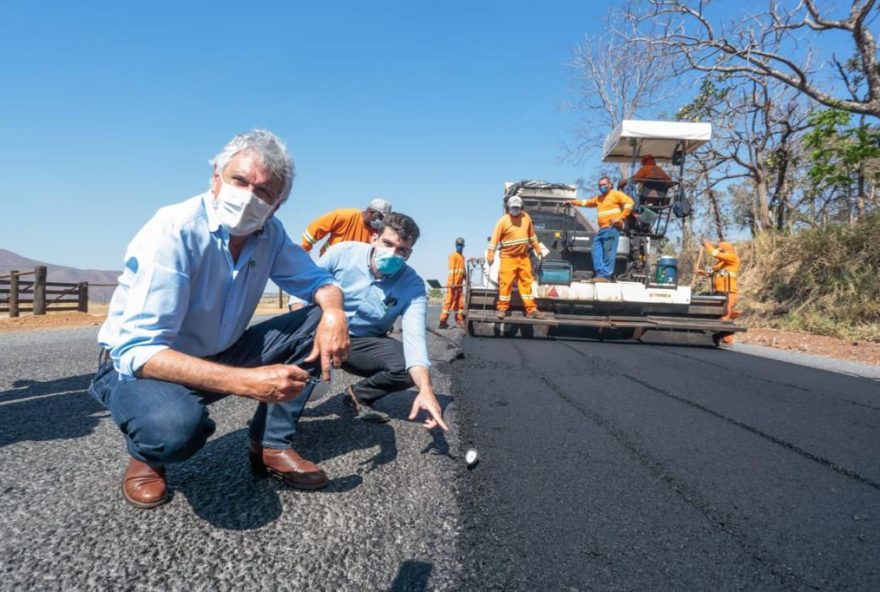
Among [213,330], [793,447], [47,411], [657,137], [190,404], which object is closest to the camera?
[190,404]

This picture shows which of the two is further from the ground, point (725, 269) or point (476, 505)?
point (725, 269)

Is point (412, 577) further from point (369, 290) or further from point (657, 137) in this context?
point (657, 137)

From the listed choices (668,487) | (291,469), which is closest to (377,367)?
(291,469)

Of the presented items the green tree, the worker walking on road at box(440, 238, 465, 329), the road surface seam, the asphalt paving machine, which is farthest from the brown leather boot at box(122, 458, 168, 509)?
the green tree

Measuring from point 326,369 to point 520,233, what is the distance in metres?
6.12

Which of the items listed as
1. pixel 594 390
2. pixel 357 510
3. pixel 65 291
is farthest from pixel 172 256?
pixel 65 291

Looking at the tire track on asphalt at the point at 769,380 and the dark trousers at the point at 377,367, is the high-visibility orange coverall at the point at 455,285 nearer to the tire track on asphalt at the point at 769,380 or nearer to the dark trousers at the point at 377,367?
the tire track on asphalt at the point at 769,380

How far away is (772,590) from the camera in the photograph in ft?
4.43

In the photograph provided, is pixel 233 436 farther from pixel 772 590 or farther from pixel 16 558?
pixel 772 590

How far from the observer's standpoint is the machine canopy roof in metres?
8.08

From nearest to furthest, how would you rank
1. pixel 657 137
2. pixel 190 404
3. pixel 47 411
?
pixel 190 404 < pixel 47 411 < pixel 657 137

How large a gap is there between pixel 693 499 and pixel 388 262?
1.71m

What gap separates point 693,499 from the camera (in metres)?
1.94

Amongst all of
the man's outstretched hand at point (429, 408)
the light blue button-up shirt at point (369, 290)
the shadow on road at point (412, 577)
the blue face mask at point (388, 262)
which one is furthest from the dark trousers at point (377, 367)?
the shadow on road at point (412, 577)
